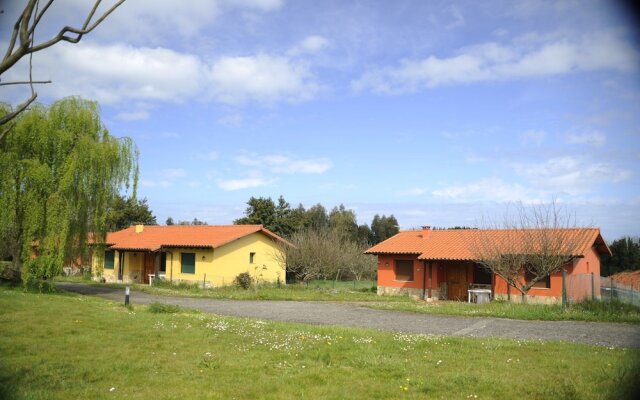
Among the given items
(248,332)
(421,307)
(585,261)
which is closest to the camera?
(248,332)

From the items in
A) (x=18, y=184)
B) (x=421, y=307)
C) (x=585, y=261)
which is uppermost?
(x=18, y=184)

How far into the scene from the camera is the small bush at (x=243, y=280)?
1288 inches

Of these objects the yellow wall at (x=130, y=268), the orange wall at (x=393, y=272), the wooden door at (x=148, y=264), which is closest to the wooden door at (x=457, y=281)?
the orange wall at (x=393, y=272)

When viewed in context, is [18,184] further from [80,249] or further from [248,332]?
[248,332]

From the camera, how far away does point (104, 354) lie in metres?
9.16

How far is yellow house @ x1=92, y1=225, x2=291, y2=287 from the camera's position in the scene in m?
33.8

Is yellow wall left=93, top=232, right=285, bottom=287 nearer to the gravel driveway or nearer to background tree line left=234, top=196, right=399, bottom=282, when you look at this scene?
background tree line left=234, top=196, right=399, bottom=282

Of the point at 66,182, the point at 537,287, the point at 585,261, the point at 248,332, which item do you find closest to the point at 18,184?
the point at 66,182

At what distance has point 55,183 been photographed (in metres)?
22.3

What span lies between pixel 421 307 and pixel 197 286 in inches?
642

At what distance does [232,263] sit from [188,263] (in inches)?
117

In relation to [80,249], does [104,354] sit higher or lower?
lower

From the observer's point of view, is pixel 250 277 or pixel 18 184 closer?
pixel 18 184

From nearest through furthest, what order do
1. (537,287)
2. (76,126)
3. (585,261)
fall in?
(76,126) < (537,287) < (585,261)
